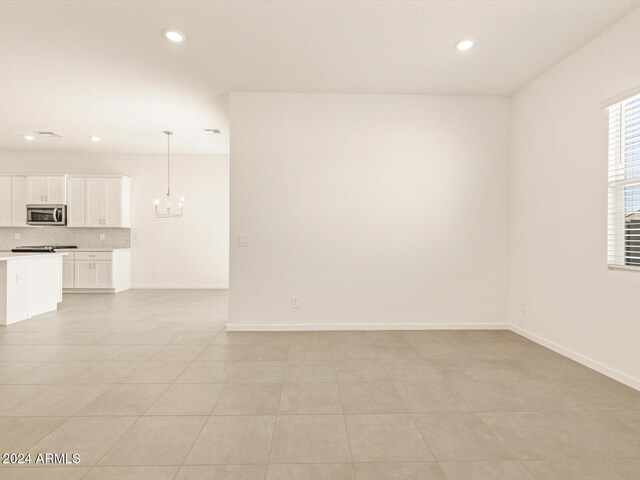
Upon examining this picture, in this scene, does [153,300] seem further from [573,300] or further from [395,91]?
[573,300]

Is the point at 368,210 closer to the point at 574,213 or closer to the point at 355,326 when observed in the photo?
the point at 355,326

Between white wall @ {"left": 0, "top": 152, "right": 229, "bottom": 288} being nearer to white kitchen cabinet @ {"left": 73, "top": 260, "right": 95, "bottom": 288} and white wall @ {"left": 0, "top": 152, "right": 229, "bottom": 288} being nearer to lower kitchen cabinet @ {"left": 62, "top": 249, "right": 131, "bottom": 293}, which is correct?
lower kitchen cabinet @ {"left": 62, "top": 249, "right": 131, "bottom": 293}

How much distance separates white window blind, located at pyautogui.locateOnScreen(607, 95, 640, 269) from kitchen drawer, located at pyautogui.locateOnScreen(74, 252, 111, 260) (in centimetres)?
792

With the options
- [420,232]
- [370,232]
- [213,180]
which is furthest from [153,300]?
[420,232]

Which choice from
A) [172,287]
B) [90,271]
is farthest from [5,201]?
[172,287]

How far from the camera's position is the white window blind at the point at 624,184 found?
8.92 feet

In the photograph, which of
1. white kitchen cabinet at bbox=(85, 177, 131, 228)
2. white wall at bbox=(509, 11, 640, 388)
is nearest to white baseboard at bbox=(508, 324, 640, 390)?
white wall at bbox=(509, 11, 640, 388)

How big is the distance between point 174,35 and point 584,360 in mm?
4739

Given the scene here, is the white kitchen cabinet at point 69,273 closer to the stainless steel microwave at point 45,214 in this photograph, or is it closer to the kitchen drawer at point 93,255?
the kitchen drawer at point 93,255

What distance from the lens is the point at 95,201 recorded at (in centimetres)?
Result: 719

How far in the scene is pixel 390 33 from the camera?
300 cm

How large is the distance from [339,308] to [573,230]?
2597 millimetres

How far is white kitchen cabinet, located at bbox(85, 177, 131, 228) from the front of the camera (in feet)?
23.5

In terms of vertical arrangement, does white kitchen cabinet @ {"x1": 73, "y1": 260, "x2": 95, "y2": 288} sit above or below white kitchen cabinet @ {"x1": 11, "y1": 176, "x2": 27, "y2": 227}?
below
